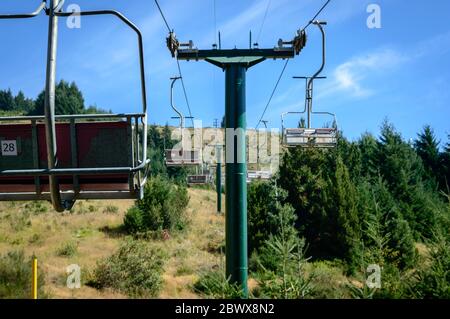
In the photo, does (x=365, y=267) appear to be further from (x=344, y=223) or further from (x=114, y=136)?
(x=344, y=223)

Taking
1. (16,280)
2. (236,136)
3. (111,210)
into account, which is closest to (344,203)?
(111,210)

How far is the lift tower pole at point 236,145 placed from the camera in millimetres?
9297

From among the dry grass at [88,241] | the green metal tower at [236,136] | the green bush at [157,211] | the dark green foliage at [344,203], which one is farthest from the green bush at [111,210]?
the green metal tower at [236,136]

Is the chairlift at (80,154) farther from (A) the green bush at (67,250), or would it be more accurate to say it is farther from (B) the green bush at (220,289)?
(A) the green bush at (67,250)

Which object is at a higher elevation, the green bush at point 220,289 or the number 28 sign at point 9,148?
the number 28 sign at point 9,148

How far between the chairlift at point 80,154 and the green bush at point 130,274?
16957 millimetres

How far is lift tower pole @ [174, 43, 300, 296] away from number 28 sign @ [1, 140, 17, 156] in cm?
534

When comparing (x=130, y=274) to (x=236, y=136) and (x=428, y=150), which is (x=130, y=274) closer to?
(x=236, y=136)

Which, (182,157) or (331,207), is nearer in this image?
(182,157)

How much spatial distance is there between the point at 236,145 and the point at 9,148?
5.59m

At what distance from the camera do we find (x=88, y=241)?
1237 inches

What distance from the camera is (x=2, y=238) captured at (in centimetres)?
3048
